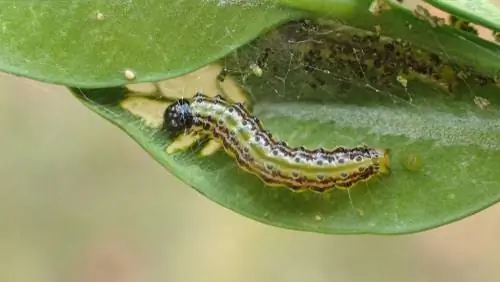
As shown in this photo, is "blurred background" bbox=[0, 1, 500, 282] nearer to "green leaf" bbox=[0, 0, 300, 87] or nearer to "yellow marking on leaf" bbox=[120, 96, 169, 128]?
"yellow marking on leaf" bbox=[120, 96, 169, 128]

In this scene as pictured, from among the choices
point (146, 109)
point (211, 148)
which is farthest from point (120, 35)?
point (211, 148)

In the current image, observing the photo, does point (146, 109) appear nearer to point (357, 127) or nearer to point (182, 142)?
point (182, 142)

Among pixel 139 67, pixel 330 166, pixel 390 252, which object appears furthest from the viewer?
pixel 390 252

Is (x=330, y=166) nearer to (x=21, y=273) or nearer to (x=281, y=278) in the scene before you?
(x=281, y=278)

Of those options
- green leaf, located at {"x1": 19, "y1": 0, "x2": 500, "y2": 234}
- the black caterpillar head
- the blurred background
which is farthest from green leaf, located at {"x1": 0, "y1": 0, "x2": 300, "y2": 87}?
the blurred background

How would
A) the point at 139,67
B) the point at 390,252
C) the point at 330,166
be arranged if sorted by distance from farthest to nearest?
the point at 390,252 → the point at 330,166 → the point at 139,67

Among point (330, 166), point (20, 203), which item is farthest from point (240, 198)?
point (20, 203)
